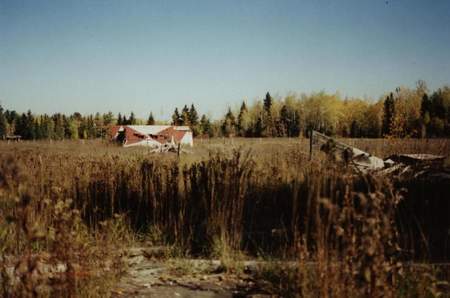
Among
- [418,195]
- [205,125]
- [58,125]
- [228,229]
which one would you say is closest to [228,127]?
[418,195]

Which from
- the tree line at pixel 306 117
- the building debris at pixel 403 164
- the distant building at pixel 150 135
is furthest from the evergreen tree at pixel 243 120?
the building debris at pixel 403 164

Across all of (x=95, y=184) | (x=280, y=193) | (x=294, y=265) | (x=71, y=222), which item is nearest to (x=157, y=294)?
(x=71, y=222)

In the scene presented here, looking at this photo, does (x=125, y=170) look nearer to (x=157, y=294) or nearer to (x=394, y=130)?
(x=157, y=294)

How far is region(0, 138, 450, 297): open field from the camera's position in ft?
7.36

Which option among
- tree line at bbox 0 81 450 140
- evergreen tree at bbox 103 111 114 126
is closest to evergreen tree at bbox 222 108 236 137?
tree line at bbox 0 81 450 140

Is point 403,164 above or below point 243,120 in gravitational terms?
below

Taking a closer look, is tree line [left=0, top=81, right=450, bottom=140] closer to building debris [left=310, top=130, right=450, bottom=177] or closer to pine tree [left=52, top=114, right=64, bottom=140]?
pine tree [left=52, top=114, right=64, bottom=140]

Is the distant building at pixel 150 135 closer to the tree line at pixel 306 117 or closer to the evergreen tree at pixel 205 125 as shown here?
the tree line at pixel 306 117

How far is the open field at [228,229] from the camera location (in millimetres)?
2244

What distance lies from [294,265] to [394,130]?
41.2 ft

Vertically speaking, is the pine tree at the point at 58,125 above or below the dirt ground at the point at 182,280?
above

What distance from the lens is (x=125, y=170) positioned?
607 cm

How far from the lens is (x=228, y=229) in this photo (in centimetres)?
441

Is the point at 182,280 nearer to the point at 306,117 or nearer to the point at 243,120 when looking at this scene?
the point at 306,117
